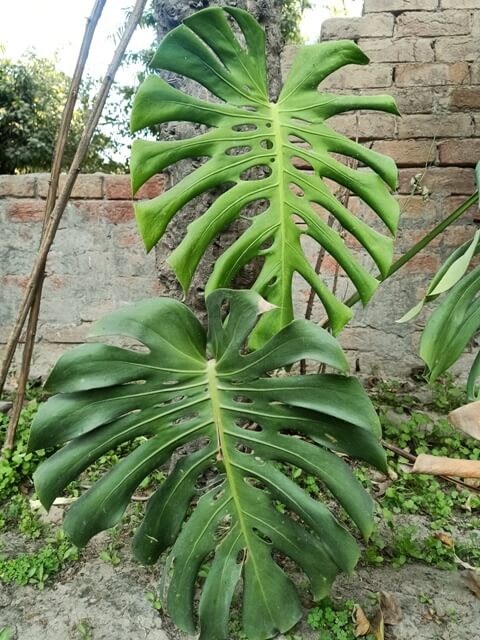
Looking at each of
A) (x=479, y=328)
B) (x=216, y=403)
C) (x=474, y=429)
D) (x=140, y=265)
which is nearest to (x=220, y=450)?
(x=216, y=403)

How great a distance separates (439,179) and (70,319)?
1.67 m

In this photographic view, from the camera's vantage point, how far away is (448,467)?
0.71 meters

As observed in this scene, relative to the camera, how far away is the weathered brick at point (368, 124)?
216cm

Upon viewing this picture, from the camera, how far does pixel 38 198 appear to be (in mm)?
2305

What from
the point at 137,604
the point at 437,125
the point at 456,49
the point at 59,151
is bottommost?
the point at 137,604

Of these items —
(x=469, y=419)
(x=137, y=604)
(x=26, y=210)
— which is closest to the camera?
(x=469, y=419)

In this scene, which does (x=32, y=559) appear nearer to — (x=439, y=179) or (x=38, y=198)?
(x=38, y=198)

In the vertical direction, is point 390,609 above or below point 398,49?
below

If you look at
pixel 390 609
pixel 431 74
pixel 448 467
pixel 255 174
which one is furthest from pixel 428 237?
pixel 431 74

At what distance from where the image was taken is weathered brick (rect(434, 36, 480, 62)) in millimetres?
2094

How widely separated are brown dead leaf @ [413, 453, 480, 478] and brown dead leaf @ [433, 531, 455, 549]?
744mm

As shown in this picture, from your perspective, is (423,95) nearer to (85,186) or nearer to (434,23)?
(434,23)

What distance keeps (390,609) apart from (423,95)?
1.85 meters

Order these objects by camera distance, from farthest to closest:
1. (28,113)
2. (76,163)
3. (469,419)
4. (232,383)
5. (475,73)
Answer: (28,113), (475,73), (76,163), (232,383), (469,419)
